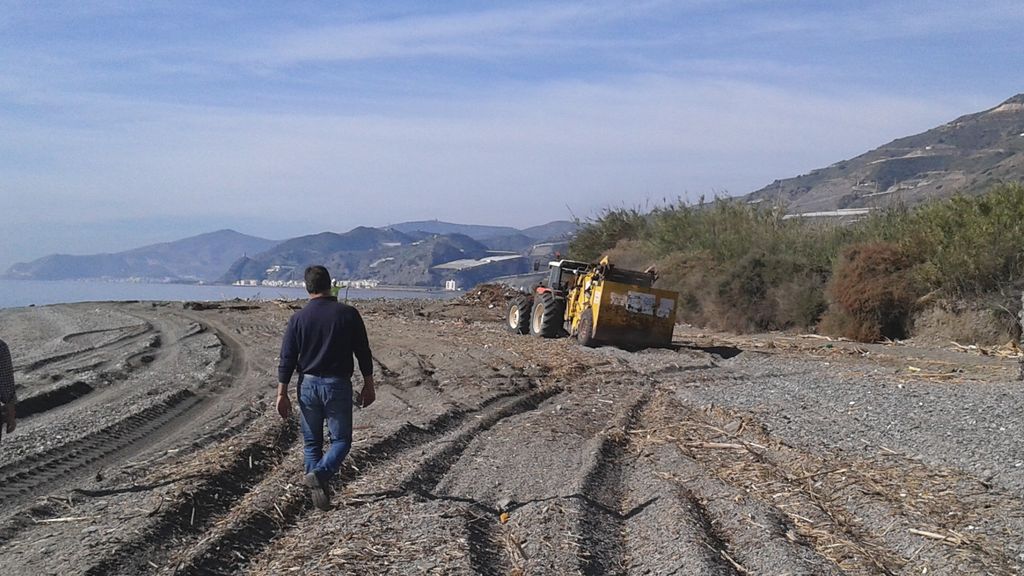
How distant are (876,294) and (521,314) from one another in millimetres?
9320

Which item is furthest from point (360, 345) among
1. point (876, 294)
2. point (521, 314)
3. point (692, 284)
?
point (692, 284)

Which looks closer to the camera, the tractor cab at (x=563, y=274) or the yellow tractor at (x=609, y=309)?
the yellow tractor at (x=609, y=309)

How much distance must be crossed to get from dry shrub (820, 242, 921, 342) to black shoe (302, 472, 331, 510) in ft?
69.3

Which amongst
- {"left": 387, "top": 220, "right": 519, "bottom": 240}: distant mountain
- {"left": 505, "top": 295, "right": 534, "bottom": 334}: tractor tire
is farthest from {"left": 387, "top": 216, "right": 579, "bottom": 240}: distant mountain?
{"left": 505, "top": 295, "right": 534, "bottom": 334}: tractor tire

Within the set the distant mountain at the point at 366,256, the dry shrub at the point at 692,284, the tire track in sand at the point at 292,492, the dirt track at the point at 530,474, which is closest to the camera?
the tire track in sand at the point at 292,492

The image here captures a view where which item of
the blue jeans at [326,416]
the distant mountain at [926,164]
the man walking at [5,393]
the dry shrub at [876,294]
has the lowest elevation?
the dry shrub at [876,294]

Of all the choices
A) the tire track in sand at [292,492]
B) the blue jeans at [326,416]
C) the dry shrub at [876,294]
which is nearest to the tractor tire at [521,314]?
the dry shrub at [876,294]

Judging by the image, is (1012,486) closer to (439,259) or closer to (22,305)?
(439,259)

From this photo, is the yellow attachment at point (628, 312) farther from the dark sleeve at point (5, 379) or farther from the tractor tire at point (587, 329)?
the dark sleeve at point (5, 379)

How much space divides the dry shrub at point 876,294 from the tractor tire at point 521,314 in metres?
8.53

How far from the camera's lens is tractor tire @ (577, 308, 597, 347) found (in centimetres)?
2152

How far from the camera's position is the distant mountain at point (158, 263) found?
73.8 metres

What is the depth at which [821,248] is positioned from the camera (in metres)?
30.2

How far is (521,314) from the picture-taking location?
26.2 metres
